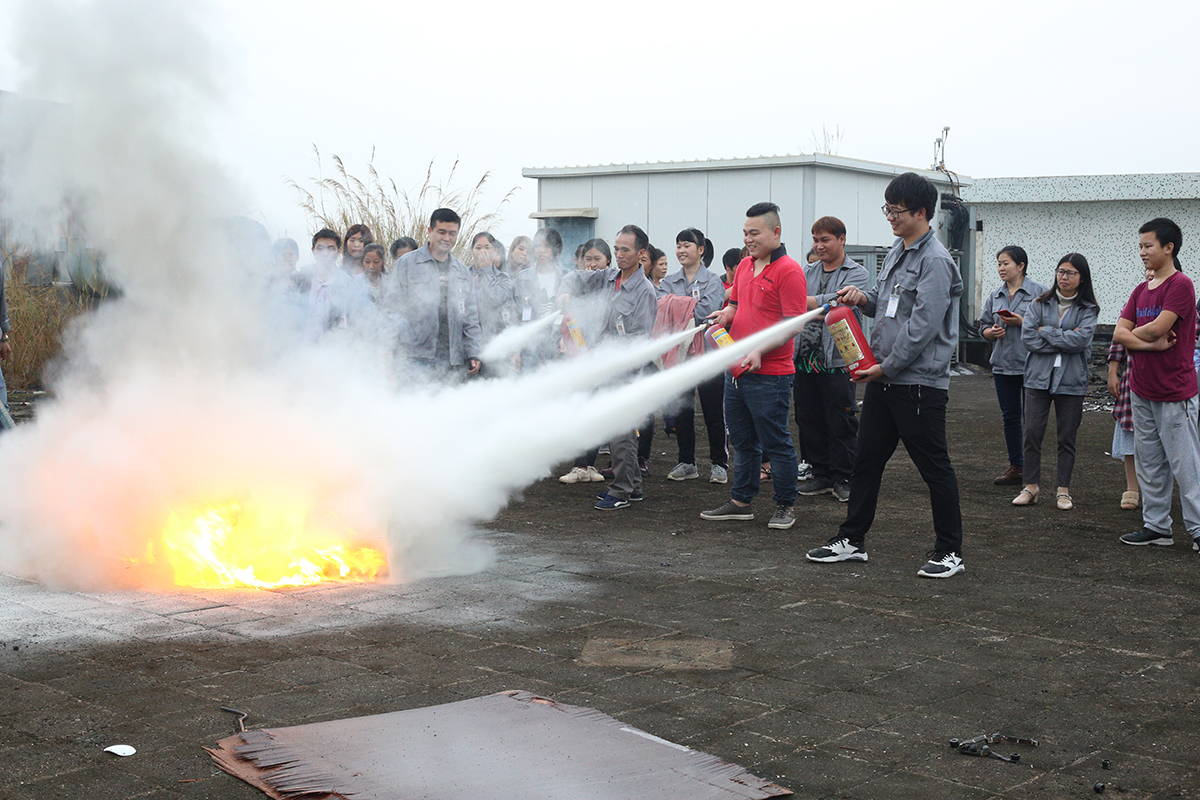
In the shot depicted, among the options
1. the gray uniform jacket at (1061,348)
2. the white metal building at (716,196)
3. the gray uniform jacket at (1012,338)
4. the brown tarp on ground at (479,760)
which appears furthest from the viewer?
the white metal building at (716,196)

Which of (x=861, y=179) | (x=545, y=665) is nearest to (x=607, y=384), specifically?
(x=545, y=665)

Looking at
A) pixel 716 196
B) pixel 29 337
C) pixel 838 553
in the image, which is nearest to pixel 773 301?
pixel 838 553

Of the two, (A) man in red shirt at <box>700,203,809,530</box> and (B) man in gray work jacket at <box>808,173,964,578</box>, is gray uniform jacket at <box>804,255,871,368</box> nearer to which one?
(A) man in red shirt at <box>700,203,809,530</box>

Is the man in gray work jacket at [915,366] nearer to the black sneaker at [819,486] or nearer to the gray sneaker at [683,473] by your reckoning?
the black sneaker at [819,486]

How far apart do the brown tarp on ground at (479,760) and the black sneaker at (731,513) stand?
4129 mm

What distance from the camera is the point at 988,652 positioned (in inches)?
192

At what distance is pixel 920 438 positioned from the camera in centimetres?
632

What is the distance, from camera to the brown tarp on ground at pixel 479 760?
11.1 ft

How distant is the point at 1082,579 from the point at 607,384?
388 cm

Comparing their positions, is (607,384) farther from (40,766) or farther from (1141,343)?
(40,766)

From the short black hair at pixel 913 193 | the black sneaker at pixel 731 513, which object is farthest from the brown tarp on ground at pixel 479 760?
the black sneaker at pixel 731 513

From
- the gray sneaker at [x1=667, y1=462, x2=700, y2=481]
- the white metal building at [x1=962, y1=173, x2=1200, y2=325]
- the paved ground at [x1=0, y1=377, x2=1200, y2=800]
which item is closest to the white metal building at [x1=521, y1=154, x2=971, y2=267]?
the white metal building at [x1=962, y1=173, x2=1200, y2=325]

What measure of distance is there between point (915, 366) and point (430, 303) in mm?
4236

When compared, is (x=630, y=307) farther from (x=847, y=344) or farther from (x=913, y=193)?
(x=913, y=193)
